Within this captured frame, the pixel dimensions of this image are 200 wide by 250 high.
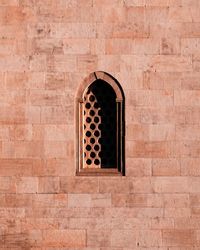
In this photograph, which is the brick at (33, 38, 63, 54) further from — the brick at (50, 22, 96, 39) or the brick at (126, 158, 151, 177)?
the brick at (126, 158, 151, 177)

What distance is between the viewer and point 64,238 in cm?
834

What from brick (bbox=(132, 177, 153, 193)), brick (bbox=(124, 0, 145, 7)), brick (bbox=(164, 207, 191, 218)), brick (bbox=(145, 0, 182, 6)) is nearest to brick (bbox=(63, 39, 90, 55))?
brick (bbox=(124, 0, 145, 7))

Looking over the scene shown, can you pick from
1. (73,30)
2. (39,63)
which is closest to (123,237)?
(39,63)

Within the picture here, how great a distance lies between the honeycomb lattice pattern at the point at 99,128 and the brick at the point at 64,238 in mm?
1151

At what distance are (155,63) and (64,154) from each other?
6.99 ft

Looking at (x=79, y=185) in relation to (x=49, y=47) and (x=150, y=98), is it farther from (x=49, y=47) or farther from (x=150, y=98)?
(x=49, y=47)

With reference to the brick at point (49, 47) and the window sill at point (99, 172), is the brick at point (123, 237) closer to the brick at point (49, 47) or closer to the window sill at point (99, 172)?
the window sill at point (99, 172)

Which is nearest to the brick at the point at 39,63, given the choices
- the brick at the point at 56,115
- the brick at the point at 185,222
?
the brick at the point at 56,115

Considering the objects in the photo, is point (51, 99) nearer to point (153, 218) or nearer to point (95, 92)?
point (95, 92)

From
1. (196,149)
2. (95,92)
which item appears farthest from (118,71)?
(196,149)

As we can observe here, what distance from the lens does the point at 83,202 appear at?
27.5ft

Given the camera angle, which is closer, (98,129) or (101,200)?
(101,200)

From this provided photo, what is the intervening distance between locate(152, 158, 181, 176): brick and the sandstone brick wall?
0.05 ft

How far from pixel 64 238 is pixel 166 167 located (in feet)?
6.69
